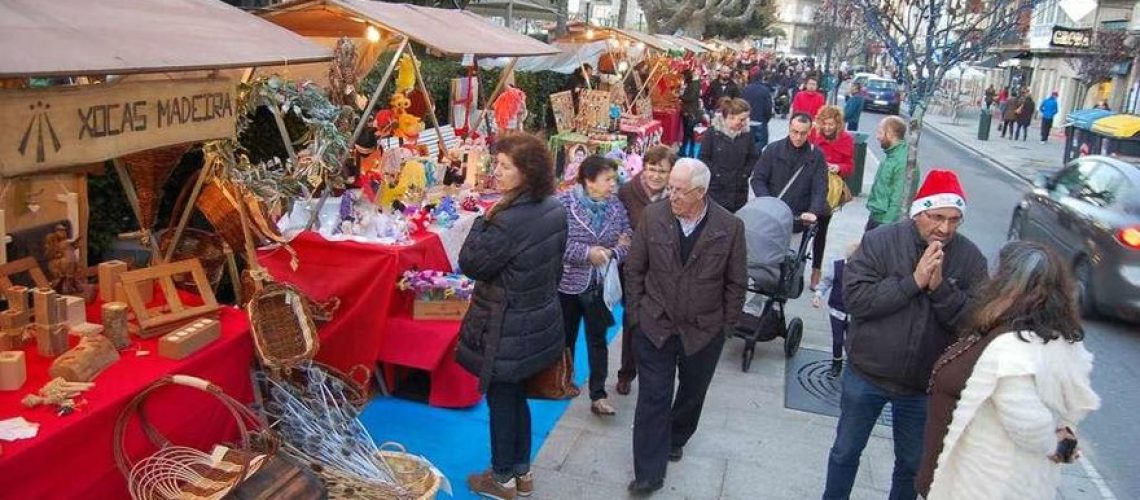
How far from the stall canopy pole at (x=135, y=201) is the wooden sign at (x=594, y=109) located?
8.45 m

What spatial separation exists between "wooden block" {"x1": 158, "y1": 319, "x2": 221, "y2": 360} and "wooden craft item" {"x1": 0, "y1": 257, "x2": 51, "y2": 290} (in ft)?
1.92

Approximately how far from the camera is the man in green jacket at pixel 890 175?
7375mm

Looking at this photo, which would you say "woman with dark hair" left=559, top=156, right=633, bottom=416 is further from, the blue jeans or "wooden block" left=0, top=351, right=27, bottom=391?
"wooden block" left=0, top=351, right=27, bottom=391

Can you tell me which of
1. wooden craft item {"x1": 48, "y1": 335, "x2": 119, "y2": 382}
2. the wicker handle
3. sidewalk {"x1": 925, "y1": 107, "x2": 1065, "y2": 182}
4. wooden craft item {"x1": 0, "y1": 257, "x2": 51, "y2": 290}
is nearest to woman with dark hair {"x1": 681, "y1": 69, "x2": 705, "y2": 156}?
sidewalk {"x1": 925, "y1": 107, "x2": 1065, "y2": 182}

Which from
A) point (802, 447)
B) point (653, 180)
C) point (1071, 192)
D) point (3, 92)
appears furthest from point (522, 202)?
point (1071, 192)

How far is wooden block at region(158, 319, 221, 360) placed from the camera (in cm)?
349

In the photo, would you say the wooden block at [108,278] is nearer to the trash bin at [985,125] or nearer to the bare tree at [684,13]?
the trash bin at [985,125]

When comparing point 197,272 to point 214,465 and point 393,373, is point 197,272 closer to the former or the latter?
point 214,465

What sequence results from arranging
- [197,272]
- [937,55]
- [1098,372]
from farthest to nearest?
[937,55], [1098,372], [197,272]

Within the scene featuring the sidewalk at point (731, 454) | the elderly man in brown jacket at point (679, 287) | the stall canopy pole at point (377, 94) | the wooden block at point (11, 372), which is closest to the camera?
the wooden block at point (11, 372)

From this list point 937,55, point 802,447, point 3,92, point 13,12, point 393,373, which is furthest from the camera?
point 937,55

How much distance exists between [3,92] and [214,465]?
1.41 metres

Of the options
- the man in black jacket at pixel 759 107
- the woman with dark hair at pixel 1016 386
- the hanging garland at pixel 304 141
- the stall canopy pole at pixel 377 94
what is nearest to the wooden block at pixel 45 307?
the hanging garland at pixel 304 141

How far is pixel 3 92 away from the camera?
2.60m
